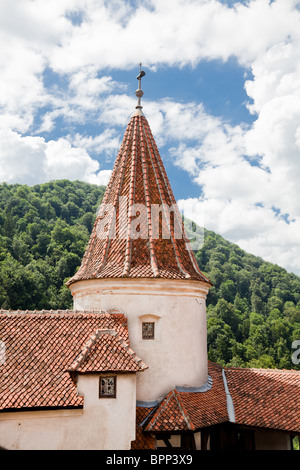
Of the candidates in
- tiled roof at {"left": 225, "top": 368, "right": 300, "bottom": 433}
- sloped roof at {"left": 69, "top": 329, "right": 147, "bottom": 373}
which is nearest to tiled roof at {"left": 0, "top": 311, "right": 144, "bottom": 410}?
sloped roof at {"left": 69, "top": 329, "right": 147, "bottom": 373}

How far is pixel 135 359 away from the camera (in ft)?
44.0

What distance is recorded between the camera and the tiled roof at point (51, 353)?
1259cm

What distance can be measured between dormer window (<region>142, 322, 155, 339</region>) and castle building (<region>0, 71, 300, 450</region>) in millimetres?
37

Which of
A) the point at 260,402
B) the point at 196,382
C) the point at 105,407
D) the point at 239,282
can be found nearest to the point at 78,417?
the point at 105,407

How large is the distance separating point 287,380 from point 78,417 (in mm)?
9138

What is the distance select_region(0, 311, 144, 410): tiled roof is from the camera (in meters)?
12.6

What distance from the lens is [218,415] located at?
15.0 metres

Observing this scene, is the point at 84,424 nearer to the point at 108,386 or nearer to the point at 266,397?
the point at 108,386

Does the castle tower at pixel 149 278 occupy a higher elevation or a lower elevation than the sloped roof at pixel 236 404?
higher

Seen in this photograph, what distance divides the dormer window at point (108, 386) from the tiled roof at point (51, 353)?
46 cm

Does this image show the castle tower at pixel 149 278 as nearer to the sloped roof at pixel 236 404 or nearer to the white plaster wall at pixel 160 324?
the white plaster wall at pixel 160 324

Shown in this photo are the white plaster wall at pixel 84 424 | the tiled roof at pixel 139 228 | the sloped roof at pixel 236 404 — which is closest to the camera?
the white plaster wall at pixel 84 424

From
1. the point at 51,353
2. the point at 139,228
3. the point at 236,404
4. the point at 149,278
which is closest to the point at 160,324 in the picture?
the point at 149,278

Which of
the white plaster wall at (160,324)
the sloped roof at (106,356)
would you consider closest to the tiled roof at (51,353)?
the sloped roof at (106,356)
